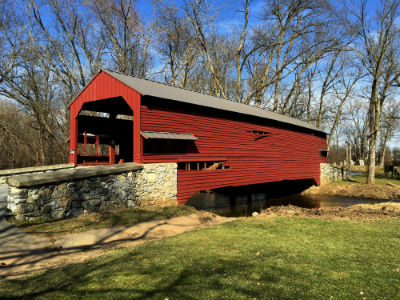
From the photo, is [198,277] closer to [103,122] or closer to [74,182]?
[74,182]

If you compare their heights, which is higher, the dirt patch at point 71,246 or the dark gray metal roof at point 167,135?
the dark gray metal roof at point 167,135

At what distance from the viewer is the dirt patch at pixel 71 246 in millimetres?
5801

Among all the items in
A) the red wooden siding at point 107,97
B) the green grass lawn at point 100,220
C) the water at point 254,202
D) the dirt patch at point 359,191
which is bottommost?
the water at point 254,202

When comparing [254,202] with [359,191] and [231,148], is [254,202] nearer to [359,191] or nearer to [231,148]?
[231,148]

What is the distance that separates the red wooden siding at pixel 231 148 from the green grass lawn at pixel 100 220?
5.23 feet

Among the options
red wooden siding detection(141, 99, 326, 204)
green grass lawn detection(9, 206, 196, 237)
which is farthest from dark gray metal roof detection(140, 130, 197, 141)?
green grass lawn detection(9, 206, 196, 237)

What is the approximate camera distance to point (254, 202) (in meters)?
21.1

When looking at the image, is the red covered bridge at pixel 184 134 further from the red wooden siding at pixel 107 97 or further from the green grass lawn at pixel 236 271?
the green grass lawn at pixel 236 271

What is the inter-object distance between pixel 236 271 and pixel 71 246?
4.48 metres

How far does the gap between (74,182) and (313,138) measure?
805 inches

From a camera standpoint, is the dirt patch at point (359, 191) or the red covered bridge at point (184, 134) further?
the dirt patch at point (359, 191)

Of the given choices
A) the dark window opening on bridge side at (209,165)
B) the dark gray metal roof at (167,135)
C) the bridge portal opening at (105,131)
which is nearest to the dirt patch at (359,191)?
the dark window opening on bridge side at (209,165)

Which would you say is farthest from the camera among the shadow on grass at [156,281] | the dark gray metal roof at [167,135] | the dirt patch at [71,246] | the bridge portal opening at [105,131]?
the bridge portal opening at [105,131]

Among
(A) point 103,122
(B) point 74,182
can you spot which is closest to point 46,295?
(B) point 74,182
